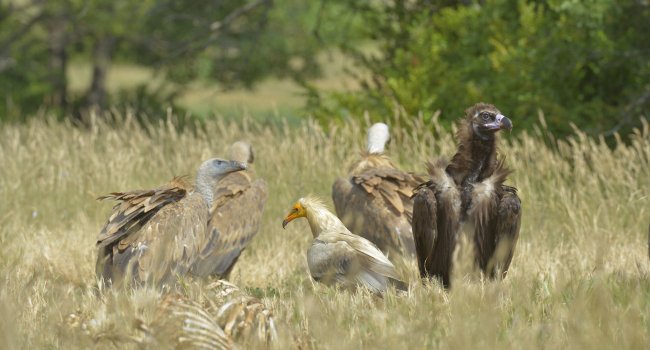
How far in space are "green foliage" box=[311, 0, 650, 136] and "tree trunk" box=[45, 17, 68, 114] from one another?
312 inches

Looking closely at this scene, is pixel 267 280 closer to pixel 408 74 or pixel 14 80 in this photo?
pixel 408 74

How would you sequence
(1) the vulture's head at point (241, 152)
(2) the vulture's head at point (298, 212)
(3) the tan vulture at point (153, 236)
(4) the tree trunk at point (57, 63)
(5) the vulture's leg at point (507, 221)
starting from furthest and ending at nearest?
(4) the tree trunk at point (57, 63) → (1) the vulture's head at point (241, 152) → (2) the vulture's head at point (298, 212) → (3) the tan vulture at point (153, 236) → (5) the vulture's leg at point (507, 221)

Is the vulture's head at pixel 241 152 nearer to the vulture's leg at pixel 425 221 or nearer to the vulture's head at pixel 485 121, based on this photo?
the vulture's leg at pixel 425 221

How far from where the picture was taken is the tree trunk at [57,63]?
2141 centimetres

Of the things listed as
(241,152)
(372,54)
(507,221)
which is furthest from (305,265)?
(372,54)

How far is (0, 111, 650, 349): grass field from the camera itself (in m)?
4.94

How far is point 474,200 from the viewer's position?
660 cm

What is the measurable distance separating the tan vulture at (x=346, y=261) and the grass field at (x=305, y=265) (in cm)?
17

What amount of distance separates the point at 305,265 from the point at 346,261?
1.63 metres

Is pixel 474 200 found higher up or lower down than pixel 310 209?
higher up

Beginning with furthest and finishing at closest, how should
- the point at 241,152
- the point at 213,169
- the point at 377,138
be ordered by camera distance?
1. the point at 241,152
2. the point at 377,138
3. the point at 213,169

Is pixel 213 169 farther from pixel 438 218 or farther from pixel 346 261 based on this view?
pixel 438 218

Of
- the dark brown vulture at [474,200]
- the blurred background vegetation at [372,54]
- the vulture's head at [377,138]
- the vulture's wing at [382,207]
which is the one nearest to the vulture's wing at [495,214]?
the dark brown vulture at [474,200]

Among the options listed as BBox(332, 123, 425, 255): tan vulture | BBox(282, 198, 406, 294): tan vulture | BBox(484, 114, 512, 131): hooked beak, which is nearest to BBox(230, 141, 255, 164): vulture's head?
BBox(332, 123, 425, 255): tan vulture
